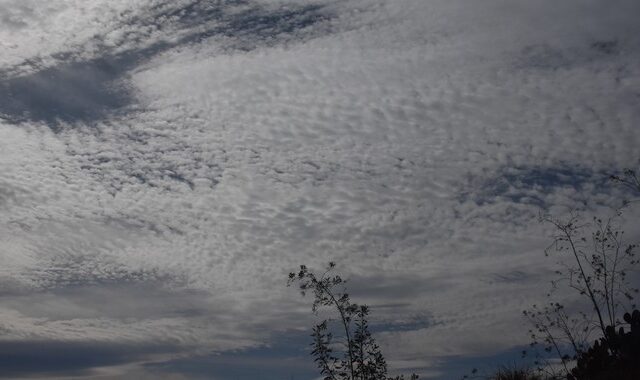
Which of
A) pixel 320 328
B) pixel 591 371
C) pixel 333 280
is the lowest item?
pixel 591 371

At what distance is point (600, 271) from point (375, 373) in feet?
23.7

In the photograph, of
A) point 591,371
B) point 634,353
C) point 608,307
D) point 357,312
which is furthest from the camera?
point 357,312

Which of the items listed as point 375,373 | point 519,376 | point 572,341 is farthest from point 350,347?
point 572,341

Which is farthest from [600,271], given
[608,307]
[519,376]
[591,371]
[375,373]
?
[375,373]

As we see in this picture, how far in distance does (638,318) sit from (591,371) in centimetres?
153

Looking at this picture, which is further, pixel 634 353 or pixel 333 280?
pixel 333 280

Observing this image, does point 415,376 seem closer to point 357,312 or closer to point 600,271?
point 357,312

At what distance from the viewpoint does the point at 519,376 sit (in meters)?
15.9

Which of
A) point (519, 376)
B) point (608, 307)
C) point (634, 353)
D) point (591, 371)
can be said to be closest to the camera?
point (634, 353)

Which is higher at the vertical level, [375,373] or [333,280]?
[333,280]

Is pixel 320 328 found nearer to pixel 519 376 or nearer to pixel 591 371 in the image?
pixel 519 376

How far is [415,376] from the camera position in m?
19.9

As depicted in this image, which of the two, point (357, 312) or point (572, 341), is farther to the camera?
point (357, 312)

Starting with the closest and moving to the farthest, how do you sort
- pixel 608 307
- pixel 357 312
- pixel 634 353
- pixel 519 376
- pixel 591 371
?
pixel 634 353, pixel 591 371, pixel 519 376, pixel 608 307, pixel 357 312
